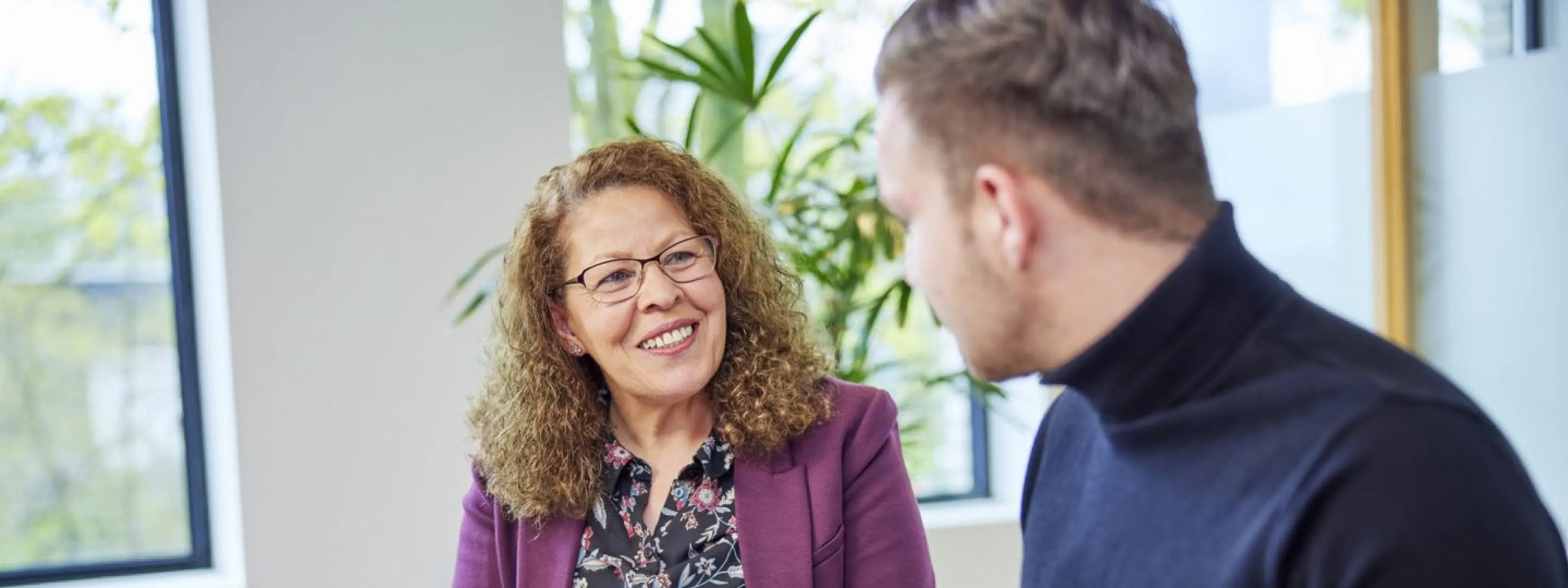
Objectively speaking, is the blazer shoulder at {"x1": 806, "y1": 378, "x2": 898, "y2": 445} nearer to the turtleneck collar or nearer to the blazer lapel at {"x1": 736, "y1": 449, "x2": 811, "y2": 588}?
the blazer lapel at {"x1": 736, "y1": 449, "x2": 811, "y2": 588}

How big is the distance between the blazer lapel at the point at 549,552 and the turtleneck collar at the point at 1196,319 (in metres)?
1.07

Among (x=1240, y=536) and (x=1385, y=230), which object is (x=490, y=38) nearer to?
(x=1385, y=230)

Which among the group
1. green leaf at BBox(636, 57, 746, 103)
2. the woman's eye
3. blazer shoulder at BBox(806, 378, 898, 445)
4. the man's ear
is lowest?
blazer shoulder at BBox(806, 378, 898, 445)

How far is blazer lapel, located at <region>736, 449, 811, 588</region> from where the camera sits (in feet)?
5.31

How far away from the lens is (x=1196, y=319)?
0.73 m

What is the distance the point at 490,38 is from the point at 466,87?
12cm

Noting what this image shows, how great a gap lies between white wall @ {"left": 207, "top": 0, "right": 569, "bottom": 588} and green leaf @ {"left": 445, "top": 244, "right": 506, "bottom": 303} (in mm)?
22

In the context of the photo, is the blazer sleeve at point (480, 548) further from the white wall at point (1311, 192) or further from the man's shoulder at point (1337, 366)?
the white wall at point (1311, 192)

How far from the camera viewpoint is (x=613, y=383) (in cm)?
176

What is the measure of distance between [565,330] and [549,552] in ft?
1.03

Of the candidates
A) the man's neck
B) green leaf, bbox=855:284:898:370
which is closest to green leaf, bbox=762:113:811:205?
green leaf, bbox=855:284:898:370

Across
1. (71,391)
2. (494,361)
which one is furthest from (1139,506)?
(71,391)

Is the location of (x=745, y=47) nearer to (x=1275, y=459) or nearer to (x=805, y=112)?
(x=805, y=112)

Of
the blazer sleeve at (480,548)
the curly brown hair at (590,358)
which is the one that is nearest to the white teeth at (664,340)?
the curly brown hair at (590,358)
